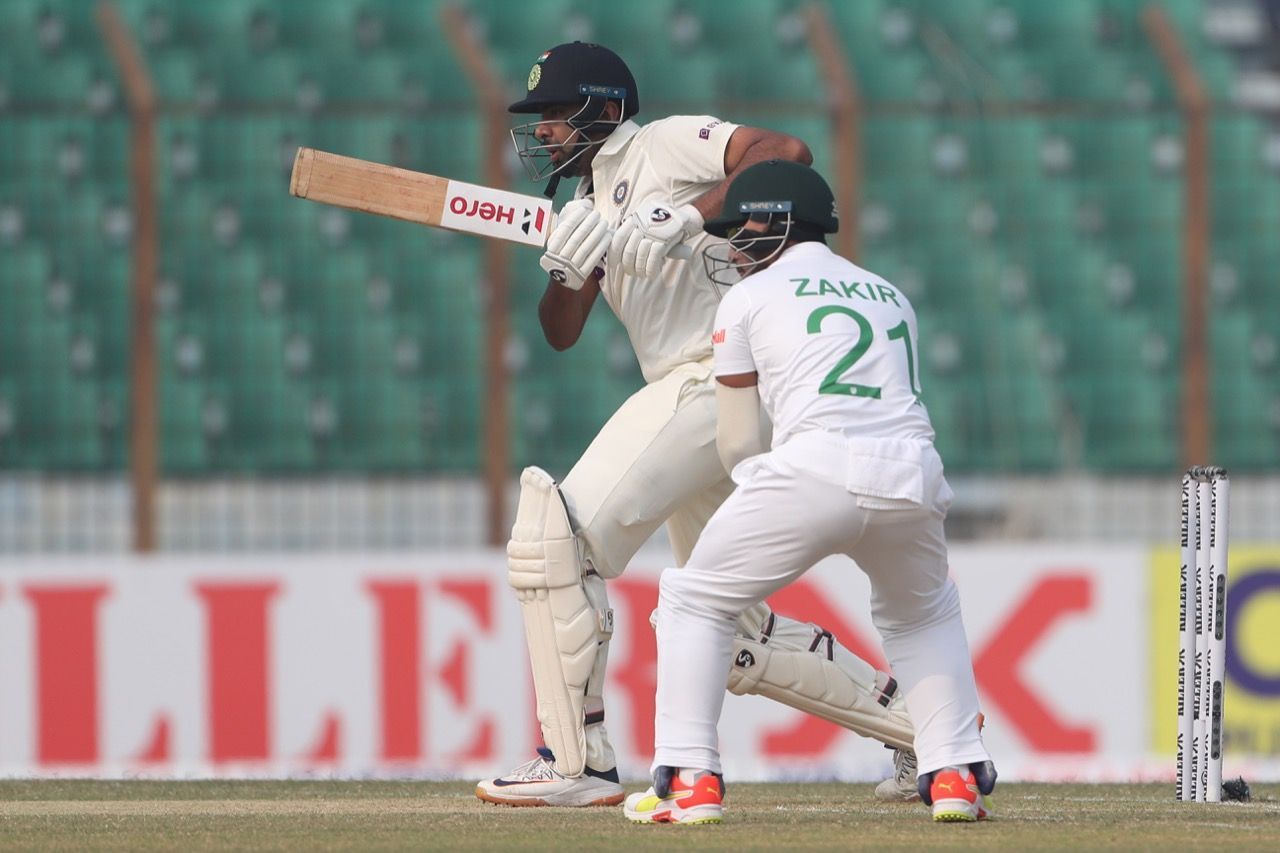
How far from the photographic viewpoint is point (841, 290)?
4.68 metres

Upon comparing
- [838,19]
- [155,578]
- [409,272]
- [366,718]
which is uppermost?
[838,19]

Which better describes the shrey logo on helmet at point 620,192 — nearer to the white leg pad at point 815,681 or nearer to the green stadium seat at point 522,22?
the white leg pad at point 815,681

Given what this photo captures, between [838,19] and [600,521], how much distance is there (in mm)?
8686

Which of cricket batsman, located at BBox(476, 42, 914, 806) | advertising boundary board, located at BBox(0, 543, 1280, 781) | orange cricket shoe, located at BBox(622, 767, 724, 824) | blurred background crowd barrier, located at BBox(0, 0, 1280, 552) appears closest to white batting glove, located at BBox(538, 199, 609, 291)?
cricket batsman, located at BBox(476, 42, 914, 806)

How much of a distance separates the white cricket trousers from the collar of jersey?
125 cm

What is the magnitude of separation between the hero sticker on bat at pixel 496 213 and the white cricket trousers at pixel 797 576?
110 cm

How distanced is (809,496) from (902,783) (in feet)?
4.25

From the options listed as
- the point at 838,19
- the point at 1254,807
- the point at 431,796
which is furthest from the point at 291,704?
the point at 838,19

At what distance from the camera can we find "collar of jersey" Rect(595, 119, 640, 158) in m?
5.61

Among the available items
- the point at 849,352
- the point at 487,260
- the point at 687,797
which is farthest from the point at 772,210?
the point at 487,260

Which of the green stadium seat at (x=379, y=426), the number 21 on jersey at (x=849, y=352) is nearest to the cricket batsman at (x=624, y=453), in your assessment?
the number 21 on jersey at (x=849, y=352)

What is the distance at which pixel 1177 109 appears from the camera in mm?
10469

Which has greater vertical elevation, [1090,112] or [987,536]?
[1090,112]

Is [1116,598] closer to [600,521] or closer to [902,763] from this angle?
[902,763]
